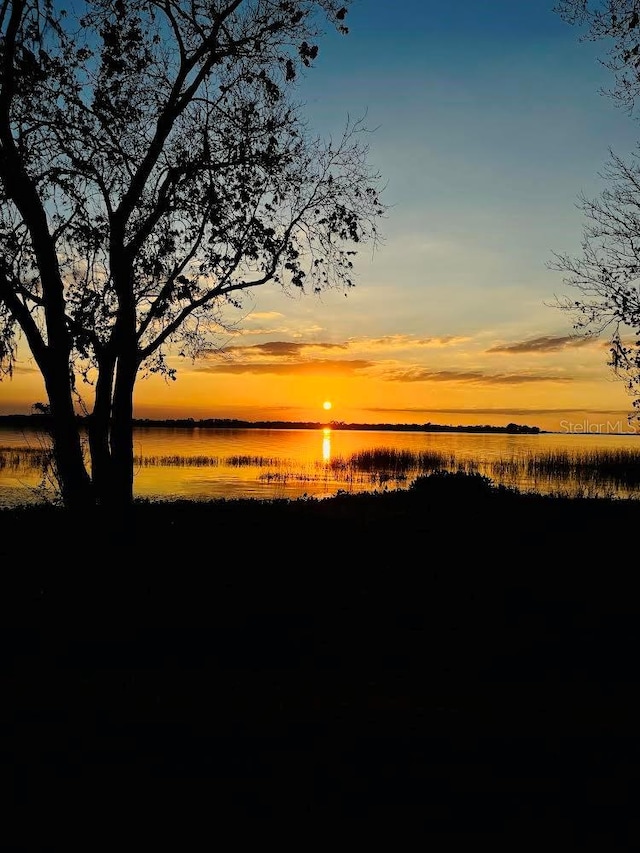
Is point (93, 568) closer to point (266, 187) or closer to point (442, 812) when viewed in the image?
point (442, 812)

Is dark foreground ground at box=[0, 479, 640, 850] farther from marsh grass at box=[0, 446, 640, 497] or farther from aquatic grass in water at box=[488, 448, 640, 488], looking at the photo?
aquatic grass in water at box=[488, 448, 640, 488]

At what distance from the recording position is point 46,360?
42.8 ft

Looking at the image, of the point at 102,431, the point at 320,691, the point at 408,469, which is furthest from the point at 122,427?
the point at 408,469

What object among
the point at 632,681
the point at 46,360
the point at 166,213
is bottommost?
the point at 632,681

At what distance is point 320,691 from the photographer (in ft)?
22.2

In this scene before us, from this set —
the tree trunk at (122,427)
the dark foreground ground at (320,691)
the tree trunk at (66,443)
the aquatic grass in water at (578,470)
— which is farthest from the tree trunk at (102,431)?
the aquatic grass in water at (578,470)

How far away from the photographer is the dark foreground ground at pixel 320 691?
4.63m

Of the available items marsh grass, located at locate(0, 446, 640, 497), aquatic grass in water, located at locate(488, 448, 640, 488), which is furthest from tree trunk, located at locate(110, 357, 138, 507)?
aquatic grass in water, located at locate(488, 448, 640, 488)

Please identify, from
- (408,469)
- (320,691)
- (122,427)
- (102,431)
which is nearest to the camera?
(320,691)

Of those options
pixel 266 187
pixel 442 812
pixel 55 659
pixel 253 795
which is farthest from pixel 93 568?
pixel 266 187

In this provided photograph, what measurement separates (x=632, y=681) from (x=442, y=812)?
3690 millimetres

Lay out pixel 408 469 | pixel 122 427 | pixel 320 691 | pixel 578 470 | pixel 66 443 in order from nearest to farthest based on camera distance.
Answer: pixel 320 691 < pixel 66 443 < pixel 122 427 < pixel 578 470 < pixel 408 469

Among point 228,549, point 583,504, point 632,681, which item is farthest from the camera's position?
point 583,504

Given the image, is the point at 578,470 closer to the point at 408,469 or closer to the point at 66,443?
the point at 408,469
